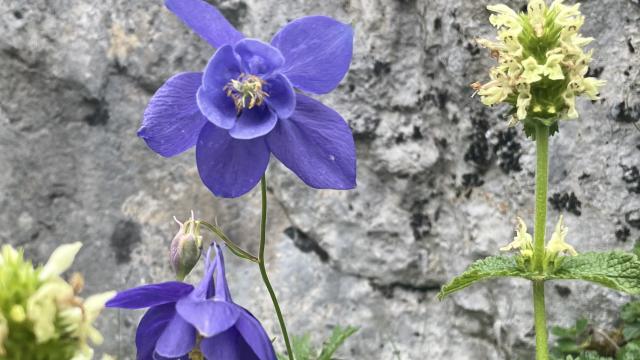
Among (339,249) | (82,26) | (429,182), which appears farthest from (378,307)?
(82,26)

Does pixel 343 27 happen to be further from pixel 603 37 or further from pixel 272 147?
pixel 603 37

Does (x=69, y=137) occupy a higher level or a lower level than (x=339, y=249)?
higher

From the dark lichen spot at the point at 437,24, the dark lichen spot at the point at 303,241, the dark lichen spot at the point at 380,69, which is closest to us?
the dark lichen spot at the point at 437,24

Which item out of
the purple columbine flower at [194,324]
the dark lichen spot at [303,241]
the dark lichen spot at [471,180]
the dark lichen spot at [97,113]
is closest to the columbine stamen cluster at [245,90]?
the purple columbine flower at [194,324]

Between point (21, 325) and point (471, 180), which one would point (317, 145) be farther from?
point (471, 180)

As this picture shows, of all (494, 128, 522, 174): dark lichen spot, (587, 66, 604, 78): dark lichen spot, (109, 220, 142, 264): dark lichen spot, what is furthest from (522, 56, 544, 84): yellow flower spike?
(109, 220, 142, 264): dark lichen spot

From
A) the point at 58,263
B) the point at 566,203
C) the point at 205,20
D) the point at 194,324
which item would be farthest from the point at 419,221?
the point at 58,263

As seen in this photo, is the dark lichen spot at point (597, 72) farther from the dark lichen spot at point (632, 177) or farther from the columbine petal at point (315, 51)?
the columbine petal at point (315, 51)
